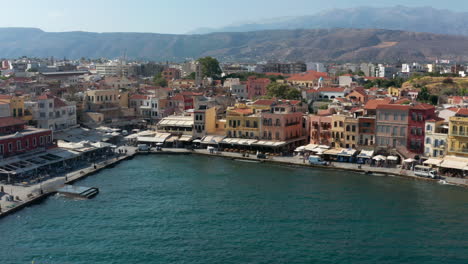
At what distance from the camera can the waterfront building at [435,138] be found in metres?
37.9

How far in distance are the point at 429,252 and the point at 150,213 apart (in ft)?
46.6

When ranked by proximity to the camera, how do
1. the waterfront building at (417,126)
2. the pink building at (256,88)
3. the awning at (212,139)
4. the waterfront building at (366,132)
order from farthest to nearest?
the pink building at (256,88) → the awning at (212,139) → the waterfront building at (366,132) → the waterfront building at (417,126)

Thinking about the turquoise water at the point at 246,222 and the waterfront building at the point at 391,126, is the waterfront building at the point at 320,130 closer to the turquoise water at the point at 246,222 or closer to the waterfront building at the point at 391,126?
the waterfront building at the point at 391,126

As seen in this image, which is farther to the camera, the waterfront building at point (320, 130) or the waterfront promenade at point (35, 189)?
the waterfront building at point (320, 130)

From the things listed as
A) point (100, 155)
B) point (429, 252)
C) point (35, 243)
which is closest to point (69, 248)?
point (35, 243)

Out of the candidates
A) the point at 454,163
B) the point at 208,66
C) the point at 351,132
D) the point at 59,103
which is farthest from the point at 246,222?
the point at 208,66

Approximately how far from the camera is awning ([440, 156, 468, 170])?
35.0m

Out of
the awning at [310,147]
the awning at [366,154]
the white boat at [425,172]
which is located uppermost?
the awning at [310,147]

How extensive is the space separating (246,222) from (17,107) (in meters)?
26.7

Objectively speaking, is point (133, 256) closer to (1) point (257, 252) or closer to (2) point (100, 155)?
(1) point (257, 252)

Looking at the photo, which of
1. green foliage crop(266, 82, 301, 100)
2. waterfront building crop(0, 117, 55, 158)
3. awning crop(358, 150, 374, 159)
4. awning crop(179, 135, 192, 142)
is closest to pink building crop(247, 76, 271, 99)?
green foliage crop(266, 82, 301, 100)

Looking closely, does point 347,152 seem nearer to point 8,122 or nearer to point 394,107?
point 394,107

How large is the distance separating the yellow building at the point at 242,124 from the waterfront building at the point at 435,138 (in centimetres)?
1437

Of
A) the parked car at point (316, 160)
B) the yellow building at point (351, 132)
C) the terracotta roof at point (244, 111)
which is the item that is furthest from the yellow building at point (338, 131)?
the terracotta roof at point (244, 111)
